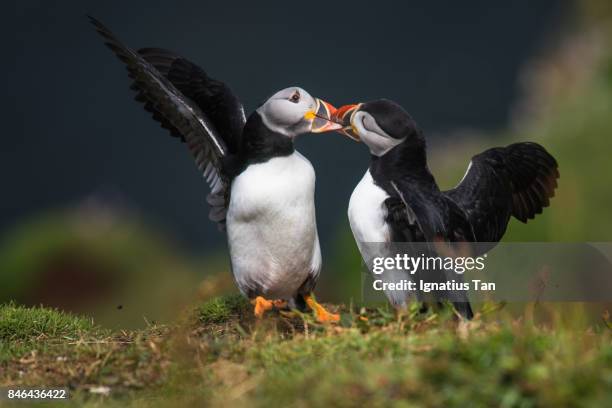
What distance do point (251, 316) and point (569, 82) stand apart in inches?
349

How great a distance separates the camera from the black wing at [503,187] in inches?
283

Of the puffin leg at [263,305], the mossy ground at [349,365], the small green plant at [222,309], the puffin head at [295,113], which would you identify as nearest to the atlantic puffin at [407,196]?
the puffin head at [295,113]

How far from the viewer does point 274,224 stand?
6.71 meters

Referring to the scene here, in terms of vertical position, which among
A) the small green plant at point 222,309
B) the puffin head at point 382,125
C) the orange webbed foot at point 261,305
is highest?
the puffin head at point 382,125

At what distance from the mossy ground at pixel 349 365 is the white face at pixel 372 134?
1.15 meters

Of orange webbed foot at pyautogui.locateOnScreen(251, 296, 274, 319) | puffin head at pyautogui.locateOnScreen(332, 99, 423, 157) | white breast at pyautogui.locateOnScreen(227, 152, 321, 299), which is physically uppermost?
puffin head at pyautogui.locateOnScreen(332, 99, 423, 157)

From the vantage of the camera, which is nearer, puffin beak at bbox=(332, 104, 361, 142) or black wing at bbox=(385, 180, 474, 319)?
black wing at bbox=(385, 180, 474, 319)

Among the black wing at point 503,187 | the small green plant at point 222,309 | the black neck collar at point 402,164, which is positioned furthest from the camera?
the small green plant at point 222,309

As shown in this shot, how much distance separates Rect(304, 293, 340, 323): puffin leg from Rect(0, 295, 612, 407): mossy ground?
21 centimetres

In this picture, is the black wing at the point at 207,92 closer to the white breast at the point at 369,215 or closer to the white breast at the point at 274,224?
the white breast at the point at 274,224

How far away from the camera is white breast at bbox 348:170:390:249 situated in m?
6.41

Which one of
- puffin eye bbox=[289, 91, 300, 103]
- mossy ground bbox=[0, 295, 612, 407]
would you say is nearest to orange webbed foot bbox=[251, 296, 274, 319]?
mossy ground bbox=[0, 295, 612, 407]

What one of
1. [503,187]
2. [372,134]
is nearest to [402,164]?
[372,134]

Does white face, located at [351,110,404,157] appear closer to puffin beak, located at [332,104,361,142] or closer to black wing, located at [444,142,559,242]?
puffin beak, located at [332,104,361,142]
